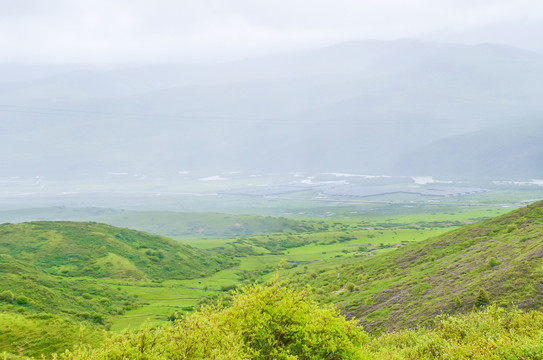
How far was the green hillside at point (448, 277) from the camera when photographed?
32.8 meters

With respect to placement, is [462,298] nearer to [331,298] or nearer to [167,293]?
[331,298]

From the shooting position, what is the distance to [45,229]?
83.4m

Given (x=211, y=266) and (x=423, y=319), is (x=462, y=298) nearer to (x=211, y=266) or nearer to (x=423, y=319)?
(x=423, y=319)

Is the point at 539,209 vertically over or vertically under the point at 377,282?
over

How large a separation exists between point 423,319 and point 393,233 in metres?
99.2

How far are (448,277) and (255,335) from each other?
2693 centimetres

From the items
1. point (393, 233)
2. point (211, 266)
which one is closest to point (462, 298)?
point (211, 266)

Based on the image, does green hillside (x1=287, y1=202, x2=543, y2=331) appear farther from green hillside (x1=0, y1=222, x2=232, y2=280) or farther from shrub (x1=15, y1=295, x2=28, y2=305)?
shrub (x1=15, y1=295, x2=28, y2=305)

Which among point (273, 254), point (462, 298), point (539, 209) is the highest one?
point (539, 209)

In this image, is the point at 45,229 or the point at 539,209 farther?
the point at 45,229

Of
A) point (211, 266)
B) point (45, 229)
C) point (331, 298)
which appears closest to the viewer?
point (331, 298)

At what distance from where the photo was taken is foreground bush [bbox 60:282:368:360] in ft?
65.8

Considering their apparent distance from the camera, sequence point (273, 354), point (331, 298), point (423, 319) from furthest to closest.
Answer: point (331, 298)
point (423, 319)
point (273, 354)

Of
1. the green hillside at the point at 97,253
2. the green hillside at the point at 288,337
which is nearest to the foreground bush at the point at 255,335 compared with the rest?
the green hillside at the point at 288,337
